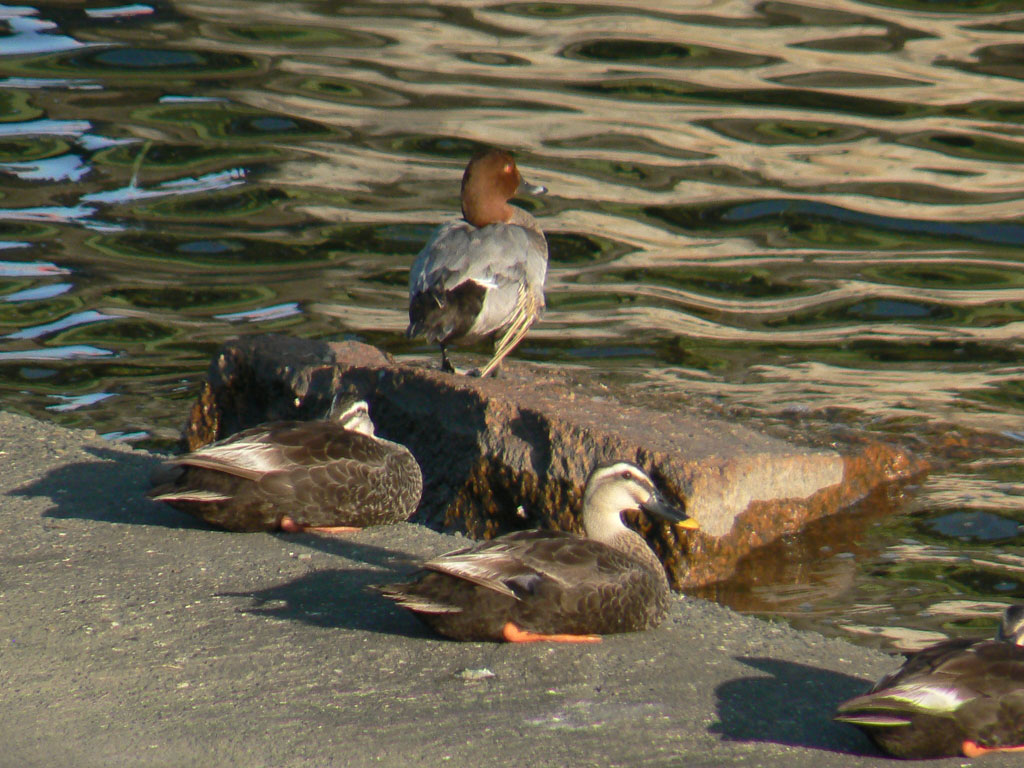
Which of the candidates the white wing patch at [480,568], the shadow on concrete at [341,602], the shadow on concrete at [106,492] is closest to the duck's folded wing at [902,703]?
the white wing patch at [480,568]

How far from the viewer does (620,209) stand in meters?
13.0

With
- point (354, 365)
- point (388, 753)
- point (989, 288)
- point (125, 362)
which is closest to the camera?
point (388, 753)

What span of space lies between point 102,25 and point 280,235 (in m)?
6.37

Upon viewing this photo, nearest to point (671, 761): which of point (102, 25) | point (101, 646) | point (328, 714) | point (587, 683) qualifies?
point (587, 683)

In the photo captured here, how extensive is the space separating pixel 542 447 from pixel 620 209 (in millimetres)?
6583

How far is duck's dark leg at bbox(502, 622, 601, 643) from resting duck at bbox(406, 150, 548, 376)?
9.69ft

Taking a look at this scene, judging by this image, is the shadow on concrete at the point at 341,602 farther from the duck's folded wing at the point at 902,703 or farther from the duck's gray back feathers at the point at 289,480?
the duck's folded wing at the point at 902,703

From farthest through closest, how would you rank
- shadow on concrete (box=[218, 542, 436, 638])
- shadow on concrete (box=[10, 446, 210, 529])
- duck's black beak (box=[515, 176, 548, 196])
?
duck's black beak (box=[515, 176, 548, 196]), shadow on concrete (box=[10, 446, 210, 529]), shadow on concrete (box=[218, 542, 436, 638])

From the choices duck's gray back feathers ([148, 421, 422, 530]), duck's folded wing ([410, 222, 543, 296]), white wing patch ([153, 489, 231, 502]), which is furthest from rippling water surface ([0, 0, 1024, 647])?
white wing patch ([153, 489, 231, 502])

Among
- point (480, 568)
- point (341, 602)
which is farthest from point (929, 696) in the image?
point (341, 602)

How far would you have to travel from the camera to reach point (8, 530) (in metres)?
5.95

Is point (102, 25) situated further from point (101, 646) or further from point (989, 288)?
point (101, 646)

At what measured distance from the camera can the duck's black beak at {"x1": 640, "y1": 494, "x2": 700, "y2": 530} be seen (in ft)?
18.6

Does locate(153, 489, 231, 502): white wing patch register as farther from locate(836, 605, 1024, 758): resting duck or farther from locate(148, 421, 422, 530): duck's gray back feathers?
locate(836, 605, 1024, 758): resting duck
